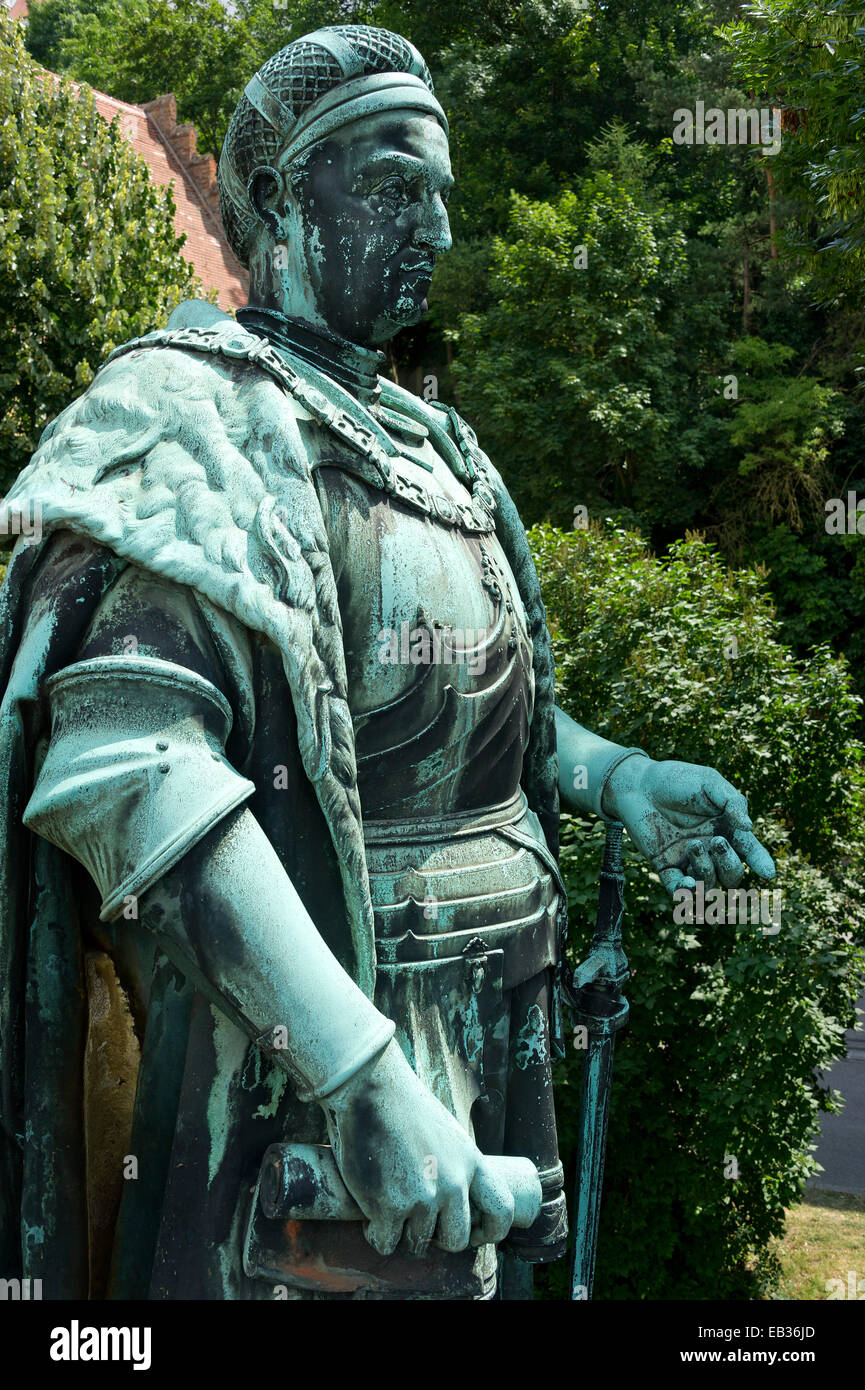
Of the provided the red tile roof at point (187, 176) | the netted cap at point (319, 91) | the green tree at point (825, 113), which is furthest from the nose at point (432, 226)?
the red tile roof at point (187, 176)

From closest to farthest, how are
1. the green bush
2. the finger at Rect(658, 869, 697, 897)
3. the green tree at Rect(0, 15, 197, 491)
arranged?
the finger at Rect(658, 869, 697, 897), the green bush, the green tree at Rect(0, 15, 197, 491)

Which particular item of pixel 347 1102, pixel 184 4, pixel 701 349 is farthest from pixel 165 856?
pixel 184 4

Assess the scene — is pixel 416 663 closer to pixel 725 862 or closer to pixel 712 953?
pixel 725 862

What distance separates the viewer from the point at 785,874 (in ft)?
24.0

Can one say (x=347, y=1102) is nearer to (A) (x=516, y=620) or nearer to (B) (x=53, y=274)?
(A) (x=516, y=620)

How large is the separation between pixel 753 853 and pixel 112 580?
1252 millimetres

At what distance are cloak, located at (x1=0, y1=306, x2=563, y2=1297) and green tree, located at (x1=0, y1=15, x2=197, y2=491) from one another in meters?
11.2

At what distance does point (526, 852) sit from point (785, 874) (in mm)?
5289

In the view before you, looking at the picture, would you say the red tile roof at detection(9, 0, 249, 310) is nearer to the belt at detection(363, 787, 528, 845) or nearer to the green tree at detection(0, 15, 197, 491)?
the green tree at detection(0, 15, 197, 491)

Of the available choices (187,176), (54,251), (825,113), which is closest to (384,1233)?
(825,113)

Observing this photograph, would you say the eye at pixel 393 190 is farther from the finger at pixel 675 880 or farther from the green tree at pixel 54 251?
the green tree at pixel 54 251

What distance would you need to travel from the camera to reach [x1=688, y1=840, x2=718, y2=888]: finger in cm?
243

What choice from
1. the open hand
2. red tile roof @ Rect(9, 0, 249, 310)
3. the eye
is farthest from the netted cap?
red tile roof @ Rect(9, 0, 249, 310)

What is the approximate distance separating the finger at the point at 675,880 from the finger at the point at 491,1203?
0.70 m
